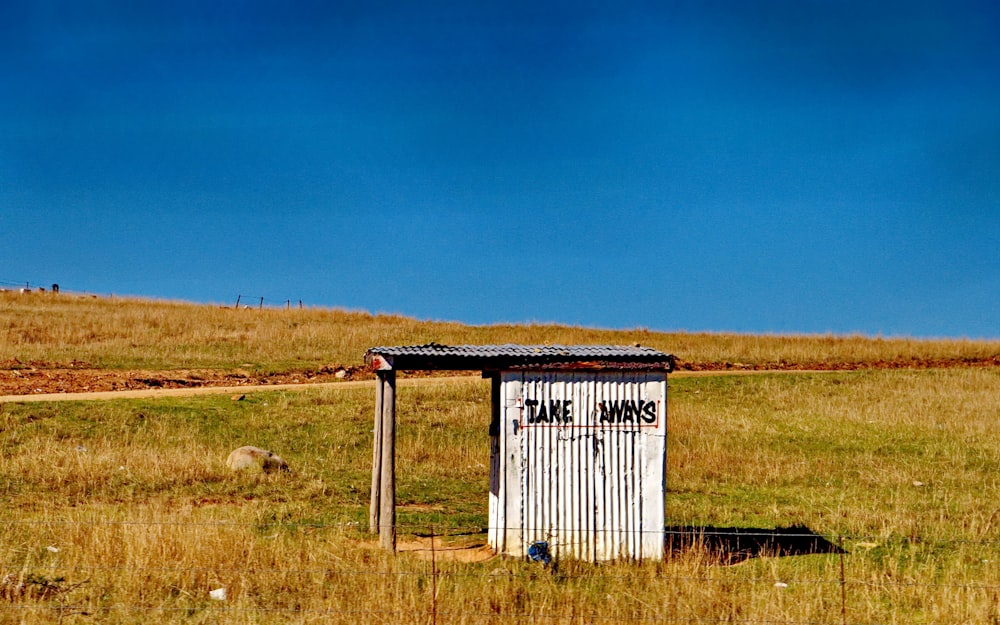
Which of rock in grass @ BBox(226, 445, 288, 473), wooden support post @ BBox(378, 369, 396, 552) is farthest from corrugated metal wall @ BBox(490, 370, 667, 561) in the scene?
rock in grass @ BBox(226, 445, 288, 473)

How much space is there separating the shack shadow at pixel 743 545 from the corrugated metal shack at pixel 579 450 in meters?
0.87

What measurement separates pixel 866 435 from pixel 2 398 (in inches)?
997

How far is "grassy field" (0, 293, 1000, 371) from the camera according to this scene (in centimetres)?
3838

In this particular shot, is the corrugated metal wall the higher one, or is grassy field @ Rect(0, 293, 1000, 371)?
grassy field @ Rect(0, 293, 1000, 371)

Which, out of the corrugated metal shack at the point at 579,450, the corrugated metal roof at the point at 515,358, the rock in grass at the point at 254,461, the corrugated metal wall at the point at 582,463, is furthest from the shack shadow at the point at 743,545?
the rock in grass at the point at 254,461

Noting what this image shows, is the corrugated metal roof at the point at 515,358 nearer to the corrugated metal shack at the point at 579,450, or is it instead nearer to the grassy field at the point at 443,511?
the corrugated metal shack at the point at 579,450

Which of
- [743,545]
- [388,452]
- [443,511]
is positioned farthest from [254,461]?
[743,545]

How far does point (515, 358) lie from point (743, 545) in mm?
4993

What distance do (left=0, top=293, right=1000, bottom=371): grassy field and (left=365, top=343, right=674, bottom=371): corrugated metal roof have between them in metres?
22.9

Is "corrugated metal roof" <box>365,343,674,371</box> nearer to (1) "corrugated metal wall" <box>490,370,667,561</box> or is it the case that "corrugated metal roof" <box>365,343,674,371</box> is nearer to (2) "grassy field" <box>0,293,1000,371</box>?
(1) "corrugated metal wall" <box>490,370,667,561</box>

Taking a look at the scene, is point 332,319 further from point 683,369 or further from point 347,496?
point 347,496

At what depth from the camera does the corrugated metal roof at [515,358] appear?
1395 cm

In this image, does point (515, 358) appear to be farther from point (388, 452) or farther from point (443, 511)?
point (443, 511)

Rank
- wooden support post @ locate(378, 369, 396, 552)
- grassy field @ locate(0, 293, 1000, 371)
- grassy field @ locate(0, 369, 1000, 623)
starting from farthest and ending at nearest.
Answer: grassy field @ locate(0, 293, 1000, 371), wooden support post @ locate(378, 369, 396, 552), grassy field @ locate(0, 369, 1000, 623)
